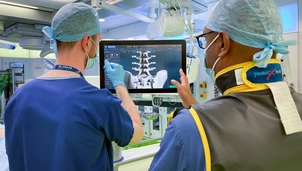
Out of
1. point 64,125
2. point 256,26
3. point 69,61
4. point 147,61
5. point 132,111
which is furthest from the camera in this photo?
point 147,61

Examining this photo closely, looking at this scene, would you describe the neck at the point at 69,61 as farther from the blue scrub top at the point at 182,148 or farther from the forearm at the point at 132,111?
the blue scrub top at the point at 182,148

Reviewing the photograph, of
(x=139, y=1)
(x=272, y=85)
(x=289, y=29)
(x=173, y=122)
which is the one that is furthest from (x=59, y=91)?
(x=289, y=29)

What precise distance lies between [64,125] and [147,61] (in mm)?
682

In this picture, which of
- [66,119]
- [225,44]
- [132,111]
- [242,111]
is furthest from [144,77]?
[242,111]

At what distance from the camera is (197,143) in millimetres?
640

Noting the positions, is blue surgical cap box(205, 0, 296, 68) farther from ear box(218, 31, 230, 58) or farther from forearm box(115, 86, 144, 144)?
forearm box(115, 86, 144, 144)

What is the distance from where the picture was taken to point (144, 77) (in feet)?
4.99

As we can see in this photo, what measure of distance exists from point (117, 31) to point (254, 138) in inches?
185

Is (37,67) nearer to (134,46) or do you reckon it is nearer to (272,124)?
(134,46)

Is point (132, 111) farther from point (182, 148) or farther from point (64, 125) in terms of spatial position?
point (182, 148)

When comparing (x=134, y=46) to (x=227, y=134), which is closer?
(x=227, y=134)

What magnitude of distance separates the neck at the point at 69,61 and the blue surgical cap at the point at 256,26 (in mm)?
664

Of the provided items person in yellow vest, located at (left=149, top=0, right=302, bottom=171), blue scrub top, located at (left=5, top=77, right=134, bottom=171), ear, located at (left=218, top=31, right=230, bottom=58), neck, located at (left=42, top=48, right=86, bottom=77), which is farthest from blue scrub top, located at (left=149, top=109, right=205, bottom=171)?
neck, located at (left=42, top=48, right=86, bottom=77)

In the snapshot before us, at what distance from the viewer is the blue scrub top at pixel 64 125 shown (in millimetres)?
995
